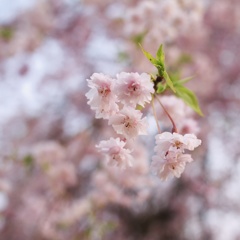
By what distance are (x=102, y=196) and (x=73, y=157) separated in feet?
4.83

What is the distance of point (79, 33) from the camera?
6.23m

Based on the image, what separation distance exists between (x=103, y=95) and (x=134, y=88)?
0.31ft

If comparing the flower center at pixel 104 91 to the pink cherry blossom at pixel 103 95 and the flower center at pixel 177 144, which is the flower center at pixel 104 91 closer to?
the pink cherry blossom at pixel 103 95

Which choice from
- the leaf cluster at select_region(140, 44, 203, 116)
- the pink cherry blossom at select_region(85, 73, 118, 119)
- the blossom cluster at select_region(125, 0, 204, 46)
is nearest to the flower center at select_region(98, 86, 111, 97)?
the pink cherry blossom at select_region(85, 73, 118, 119)

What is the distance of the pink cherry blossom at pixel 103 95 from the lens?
1.20m

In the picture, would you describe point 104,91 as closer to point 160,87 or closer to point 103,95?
point 103,95

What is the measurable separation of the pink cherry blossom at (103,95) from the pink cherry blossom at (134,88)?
0.03 metres

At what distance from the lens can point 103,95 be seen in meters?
1.21

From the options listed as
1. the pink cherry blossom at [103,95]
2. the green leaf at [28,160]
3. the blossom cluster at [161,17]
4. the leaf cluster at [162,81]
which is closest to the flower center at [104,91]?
the pink cherry blossom at [103,95]

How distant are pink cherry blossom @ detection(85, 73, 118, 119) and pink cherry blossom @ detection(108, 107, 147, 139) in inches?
0.9

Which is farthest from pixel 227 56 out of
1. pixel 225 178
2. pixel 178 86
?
pixel 178 86

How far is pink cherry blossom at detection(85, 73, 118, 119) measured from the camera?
3.95ft

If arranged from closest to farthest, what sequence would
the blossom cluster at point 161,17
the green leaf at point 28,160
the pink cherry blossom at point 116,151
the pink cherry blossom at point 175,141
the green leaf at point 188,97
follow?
the pink cherry blossom at point 175,141 < the pink cherry blossom at point 116,151 < the green leaf at point 188,97 < the blossom cluster at point 161,17 < the green leaf at point 28,160

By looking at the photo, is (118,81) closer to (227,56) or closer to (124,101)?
(124,101)
